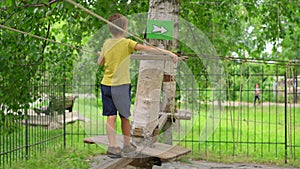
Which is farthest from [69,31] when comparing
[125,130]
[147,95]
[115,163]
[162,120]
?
[115,163]

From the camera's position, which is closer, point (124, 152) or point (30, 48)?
point (124, 152)

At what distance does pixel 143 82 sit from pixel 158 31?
1.37ft

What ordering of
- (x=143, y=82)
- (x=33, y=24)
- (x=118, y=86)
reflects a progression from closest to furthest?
(x=118, y=86)
(x=143, y=82)
(x=33, y=24)

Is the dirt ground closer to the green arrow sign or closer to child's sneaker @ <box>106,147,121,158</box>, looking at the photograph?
the green arrow sign

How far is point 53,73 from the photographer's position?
5.97 metres

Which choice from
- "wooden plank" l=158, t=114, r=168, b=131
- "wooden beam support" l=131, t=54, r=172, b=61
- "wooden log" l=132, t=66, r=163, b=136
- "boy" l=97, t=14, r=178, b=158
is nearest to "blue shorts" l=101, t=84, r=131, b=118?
Answer: "boy" l=97, t=14, r=178, b=158

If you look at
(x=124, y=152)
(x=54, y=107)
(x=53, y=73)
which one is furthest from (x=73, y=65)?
(x=124, y=152)

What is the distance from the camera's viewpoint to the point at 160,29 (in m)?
2.88

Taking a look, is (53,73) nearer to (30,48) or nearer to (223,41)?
(30,48)

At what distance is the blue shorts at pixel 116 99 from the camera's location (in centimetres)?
232

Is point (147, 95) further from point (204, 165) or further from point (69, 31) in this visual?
point (204, 165)

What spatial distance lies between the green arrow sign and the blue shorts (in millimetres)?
629

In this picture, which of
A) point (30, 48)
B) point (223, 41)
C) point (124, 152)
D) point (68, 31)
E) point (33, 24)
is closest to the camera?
point (124, 152)

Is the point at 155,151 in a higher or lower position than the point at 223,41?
lower
